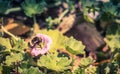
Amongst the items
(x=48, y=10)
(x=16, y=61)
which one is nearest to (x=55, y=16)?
(x=48, y=10)

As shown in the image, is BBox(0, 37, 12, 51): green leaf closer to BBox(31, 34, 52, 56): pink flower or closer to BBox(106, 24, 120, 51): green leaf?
BBox(31, 34, 52, 56): pink flower

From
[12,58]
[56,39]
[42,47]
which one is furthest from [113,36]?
[12,58]

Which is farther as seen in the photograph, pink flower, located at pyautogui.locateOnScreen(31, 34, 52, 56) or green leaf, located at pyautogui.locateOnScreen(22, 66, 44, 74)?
pink flower, located at pyautogui.locateOnScreen(31, 34, 52, 56)

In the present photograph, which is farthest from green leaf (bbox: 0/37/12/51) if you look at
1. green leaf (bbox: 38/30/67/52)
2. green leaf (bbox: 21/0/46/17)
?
green leaf (bbox: 21/0/46/17)

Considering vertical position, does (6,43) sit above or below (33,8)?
below

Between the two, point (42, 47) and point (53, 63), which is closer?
point (53, 63)

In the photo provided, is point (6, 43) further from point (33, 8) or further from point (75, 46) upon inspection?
point (33, 8)

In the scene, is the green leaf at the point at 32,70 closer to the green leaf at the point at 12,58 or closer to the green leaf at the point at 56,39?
the green leaf at the point at 12,58

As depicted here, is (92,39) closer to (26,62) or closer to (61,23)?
(61,23)
